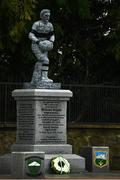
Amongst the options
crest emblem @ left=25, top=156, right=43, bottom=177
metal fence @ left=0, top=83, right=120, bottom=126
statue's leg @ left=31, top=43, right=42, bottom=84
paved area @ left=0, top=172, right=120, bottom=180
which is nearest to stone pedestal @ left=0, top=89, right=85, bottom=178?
statue's leg @ left=31, top=43, right=42, bottom=84

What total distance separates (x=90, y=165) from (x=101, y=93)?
5.47 metres

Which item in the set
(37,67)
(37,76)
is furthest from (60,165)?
(37,67)

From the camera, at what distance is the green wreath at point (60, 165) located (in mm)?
22875

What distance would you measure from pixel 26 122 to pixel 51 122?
0.76 meters

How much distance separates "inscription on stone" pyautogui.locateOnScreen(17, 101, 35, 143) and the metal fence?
4934 mm

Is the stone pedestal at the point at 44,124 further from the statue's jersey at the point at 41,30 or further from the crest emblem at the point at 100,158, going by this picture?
the statue's jersey at the point at 41,30

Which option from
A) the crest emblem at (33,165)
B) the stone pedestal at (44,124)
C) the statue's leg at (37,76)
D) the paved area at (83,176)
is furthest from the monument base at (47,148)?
the crest emblem at (33,165)

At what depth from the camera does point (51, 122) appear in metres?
23.9

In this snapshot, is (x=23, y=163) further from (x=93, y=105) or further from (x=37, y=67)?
(x=93, y=105)

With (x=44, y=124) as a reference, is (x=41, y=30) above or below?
above

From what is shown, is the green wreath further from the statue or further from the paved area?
the statue

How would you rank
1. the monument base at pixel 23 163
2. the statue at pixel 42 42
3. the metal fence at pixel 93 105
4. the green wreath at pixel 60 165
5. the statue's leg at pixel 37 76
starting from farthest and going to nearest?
the metal fence at pixel 93 105 → the statue at pixel 42 42 → the statue's leg at pixel 37 76 → the green wreath at pixel 60 165 → the monument base at pixel 23 163

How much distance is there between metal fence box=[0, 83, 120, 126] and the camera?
29422 millimetres

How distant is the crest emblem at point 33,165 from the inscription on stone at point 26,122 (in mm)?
2567
